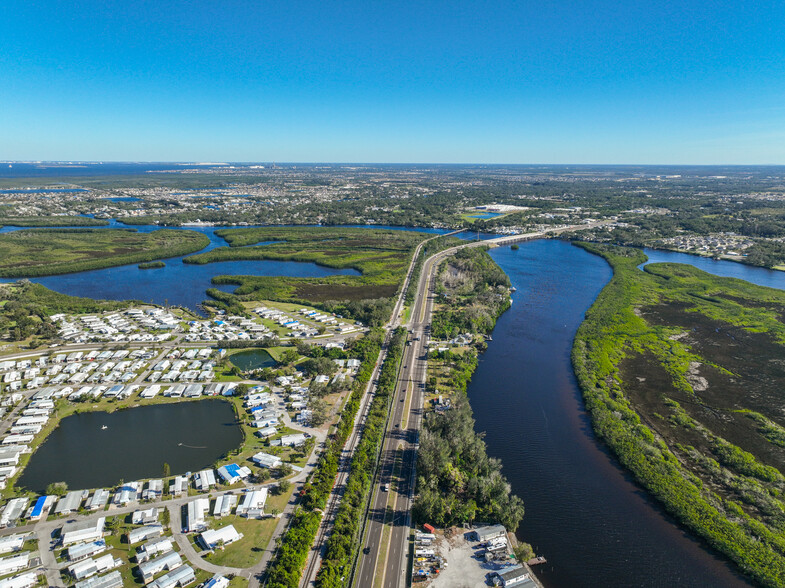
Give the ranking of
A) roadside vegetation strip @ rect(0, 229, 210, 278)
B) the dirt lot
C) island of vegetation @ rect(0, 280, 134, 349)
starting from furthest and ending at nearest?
roadside vegetation strip @ rect(0, 229, 210, 278) < island of vegetation @ rect(0, 280, 134, 349) < the dirt lot

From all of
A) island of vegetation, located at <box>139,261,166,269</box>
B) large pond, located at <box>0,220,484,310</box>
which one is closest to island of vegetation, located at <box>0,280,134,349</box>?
large pond, located at <box>0,220,484,310</box>

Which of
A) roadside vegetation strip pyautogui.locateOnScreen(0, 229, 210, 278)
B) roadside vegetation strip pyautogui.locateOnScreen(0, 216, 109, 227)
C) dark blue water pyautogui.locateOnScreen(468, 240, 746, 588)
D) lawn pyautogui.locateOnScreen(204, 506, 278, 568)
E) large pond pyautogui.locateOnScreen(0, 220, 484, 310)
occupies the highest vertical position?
roadside vegetation strip pyautogui.locateOnScreen(0, 216, 109, 227)

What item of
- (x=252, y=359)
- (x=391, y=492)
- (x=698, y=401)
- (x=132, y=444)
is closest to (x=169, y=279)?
(x=252, y=359)

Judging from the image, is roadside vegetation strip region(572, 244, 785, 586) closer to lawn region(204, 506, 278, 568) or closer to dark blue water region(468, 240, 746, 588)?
dark blue water region(468, 240, 746, 588)

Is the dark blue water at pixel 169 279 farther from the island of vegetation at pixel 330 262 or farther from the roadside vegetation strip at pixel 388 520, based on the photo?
the roadside vegetation strip at pixel 388 520

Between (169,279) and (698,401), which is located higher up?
(169,279)

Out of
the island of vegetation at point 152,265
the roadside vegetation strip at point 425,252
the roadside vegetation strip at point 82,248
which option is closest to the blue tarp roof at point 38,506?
the roadside vegetation strip at point 425,252

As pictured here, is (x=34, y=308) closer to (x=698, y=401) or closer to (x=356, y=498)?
(x=356, y=498)
